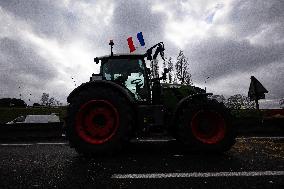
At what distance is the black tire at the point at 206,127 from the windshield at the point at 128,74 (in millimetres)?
1082

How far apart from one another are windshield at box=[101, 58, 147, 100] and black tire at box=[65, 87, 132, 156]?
2.65ft

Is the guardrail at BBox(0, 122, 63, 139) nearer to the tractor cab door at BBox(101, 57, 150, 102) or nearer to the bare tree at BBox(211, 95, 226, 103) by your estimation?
the tractor cab door at BBox(101, 57, 150, 102)

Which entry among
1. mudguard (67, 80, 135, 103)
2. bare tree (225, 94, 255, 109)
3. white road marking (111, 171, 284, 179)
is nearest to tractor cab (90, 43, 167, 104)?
mudguard (67, 80, 135, 103)

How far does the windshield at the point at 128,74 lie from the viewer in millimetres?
5297

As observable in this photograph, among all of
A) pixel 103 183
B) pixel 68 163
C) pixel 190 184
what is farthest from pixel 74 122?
pixel 190 184

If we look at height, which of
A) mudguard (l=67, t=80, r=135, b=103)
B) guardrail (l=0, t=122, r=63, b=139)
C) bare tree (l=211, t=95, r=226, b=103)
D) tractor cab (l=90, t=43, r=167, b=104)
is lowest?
guardrail (l=0, t=122, r=63, b=139)

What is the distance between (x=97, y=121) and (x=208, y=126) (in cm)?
180

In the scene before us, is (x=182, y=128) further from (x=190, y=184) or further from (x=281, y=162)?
(x=190, y=184)

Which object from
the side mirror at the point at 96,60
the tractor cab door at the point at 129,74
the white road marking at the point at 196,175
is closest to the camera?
the white road marking at the point at 196,175

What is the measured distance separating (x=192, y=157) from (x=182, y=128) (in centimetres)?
49

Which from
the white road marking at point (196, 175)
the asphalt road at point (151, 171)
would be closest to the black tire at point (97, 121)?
the asphalt road at point (151, 171)

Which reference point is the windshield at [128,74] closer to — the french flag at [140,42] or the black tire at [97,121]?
the french flag at [140,42]

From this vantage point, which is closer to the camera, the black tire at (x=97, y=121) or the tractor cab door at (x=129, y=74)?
the black tire at (x=97, y=121)

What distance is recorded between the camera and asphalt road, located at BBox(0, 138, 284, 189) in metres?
2.68
